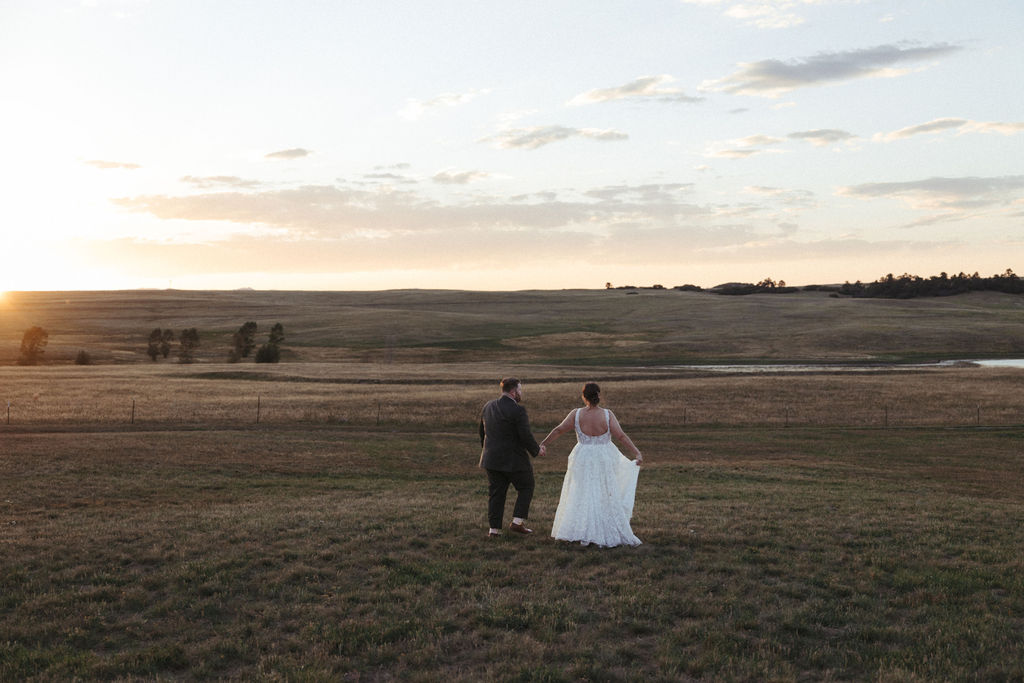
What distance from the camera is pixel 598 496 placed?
11.9 m

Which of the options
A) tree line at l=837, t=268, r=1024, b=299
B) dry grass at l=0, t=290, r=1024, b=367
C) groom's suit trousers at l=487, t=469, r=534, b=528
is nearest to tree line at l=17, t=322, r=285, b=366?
dry grass at l=0, t=290, r=1024, b=367

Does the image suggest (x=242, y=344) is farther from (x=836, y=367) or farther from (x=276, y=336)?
(x=836, y=367)

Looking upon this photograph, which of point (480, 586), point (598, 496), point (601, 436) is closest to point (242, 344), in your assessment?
point (601, 436)

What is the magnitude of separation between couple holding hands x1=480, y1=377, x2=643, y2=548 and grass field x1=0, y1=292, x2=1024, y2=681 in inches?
16.1

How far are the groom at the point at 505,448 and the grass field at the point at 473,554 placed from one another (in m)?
0.74

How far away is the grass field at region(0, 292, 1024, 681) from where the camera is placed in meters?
7.72

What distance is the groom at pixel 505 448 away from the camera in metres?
12.4

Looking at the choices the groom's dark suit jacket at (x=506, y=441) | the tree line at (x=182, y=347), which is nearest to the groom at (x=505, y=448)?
the groom's dark suit jacket at (x=506, y=441)

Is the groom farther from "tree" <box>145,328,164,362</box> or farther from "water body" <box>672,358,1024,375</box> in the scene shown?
→ "tree" <box>145,328,164,362</box>

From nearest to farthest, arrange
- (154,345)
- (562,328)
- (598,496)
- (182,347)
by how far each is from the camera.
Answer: (598,496)
(182,347)
(154,345)
(562,328)

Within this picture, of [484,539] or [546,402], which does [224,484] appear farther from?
[546,402]

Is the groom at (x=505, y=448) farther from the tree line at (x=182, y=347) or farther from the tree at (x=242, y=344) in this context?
the tree at (x=242, y=344)

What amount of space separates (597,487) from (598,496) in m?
0.14

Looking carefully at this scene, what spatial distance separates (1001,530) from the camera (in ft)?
42.8
